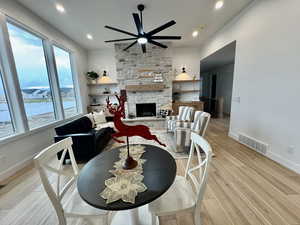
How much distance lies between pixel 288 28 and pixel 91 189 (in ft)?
11.6

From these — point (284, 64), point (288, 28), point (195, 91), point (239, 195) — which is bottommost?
point (239, 195)

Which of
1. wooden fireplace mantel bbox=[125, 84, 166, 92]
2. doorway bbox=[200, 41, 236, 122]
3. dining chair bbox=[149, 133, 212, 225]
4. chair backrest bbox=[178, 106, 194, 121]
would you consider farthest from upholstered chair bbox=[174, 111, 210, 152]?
doorway bbox=[200, 41, 236, 122]

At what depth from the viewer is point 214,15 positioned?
10.7 ft

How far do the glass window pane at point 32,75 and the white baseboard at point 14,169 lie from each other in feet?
2.31

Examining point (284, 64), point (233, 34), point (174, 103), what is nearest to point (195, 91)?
point (174, 103)

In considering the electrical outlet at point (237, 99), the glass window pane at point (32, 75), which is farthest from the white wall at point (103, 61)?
the electrical outlet at point (237, 99)

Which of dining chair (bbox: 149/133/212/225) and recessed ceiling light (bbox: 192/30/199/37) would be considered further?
recessed ceiling light (bbox: 192/30/199/37)

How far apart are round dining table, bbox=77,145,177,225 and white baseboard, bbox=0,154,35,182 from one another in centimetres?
217

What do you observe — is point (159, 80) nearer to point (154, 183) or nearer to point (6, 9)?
point (6, 9)

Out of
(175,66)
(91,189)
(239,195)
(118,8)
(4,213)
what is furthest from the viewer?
(175,66)

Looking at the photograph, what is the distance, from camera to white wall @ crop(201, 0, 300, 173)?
83.0 inches

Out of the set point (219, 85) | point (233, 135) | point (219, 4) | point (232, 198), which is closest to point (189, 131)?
point (232, 198)

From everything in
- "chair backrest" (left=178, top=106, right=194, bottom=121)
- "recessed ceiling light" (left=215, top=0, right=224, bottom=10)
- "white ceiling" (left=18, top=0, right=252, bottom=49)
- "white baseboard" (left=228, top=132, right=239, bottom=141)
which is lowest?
"white baseboard" (left=228, top=132, right=239, bottom=141)

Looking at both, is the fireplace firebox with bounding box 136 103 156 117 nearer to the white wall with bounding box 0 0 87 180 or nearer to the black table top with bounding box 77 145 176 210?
the white wall with bounding box 0 0 87 180
